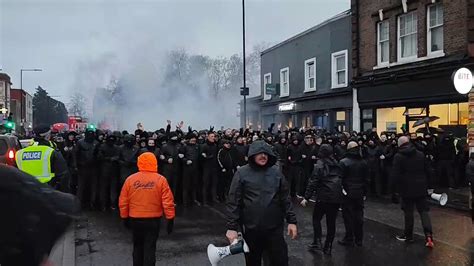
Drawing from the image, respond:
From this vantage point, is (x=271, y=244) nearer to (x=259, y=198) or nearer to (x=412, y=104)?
(x=259, y=198)

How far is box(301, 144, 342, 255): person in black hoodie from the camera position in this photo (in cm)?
731

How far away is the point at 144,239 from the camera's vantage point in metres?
5.76

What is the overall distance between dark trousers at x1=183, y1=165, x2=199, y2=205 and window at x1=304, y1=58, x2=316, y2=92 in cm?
1477

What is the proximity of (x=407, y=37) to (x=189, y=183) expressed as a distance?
10.7 metres

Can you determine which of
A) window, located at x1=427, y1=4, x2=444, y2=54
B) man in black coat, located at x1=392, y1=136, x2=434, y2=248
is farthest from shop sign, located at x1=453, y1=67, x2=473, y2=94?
man in black coat, located at x1=392, y1=136, x2=434, y2=248

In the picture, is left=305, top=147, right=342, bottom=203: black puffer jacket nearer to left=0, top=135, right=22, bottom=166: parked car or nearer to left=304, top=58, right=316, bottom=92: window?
left=0, top=135, right=22, bottom=166: parked car

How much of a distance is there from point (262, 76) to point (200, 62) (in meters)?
27.3

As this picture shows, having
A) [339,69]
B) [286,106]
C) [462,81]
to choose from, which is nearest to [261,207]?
[462,81]

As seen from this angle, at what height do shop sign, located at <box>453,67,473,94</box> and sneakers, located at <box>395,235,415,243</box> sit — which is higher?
shop sign, located at <box>453,67,473,94</box>

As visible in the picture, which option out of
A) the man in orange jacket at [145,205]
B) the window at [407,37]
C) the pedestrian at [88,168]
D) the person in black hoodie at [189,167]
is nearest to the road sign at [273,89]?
the window at [407,37]

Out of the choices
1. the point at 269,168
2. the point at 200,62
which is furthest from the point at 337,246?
the point at 200,62

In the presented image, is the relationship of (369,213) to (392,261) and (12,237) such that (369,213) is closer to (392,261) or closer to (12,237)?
(392,261)

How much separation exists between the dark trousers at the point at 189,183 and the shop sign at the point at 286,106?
53.5 ft

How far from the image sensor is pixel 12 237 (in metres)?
1.59
